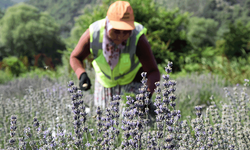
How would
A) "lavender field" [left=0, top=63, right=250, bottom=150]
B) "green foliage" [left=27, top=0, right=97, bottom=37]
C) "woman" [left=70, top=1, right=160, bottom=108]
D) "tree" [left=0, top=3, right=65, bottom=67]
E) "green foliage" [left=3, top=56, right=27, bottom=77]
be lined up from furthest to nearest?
"green foliage" [left=27, top=0, right=97, bottom=37], "tree" [left=0, top=3, right=65, bottom=67], "green foliage" [left=3, top=56, right=27, bottom=77], "woman" [left=70, top=1, right=160, bottom=108], "lavender field" [left=0, top=63, right=250, bottom=150]

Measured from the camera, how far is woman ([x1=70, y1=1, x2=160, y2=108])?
2.10 metres

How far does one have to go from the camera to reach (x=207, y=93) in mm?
4285

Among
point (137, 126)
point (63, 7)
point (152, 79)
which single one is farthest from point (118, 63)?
point (63, 7)

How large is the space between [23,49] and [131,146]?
2868 centimetres

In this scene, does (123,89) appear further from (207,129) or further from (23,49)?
(23,49)

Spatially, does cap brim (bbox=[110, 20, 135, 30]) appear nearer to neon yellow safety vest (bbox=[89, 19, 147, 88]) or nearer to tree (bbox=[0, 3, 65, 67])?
neon yellow safety vest (bbox=[89, 19, 147, 88])

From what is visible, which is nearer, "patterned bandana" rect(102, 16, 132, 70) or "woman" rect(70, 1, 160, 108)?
"woman" rect(70, 1, 160, 108)

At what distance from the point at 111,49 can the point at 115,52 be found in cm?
5

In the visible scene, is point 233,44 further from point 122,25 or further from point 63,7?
point 63,7

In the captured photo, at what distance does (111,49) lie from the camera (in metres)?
2.24

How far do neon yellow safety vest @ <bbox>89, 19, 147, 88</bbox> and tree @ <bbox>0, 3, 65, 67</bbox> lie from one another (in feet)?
83.5

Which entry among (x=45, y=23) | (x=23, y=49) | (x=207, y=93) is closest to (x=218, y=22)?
(x=45, y=23)

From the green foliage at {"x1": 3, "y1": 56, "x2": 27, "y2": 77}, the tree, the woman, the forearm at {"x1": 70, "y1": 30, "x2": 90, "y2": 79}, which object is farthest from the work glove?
the tree

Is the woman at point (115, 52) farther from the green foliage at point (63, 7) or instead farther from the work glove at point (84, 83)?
the green foliage at point (63, 7)
